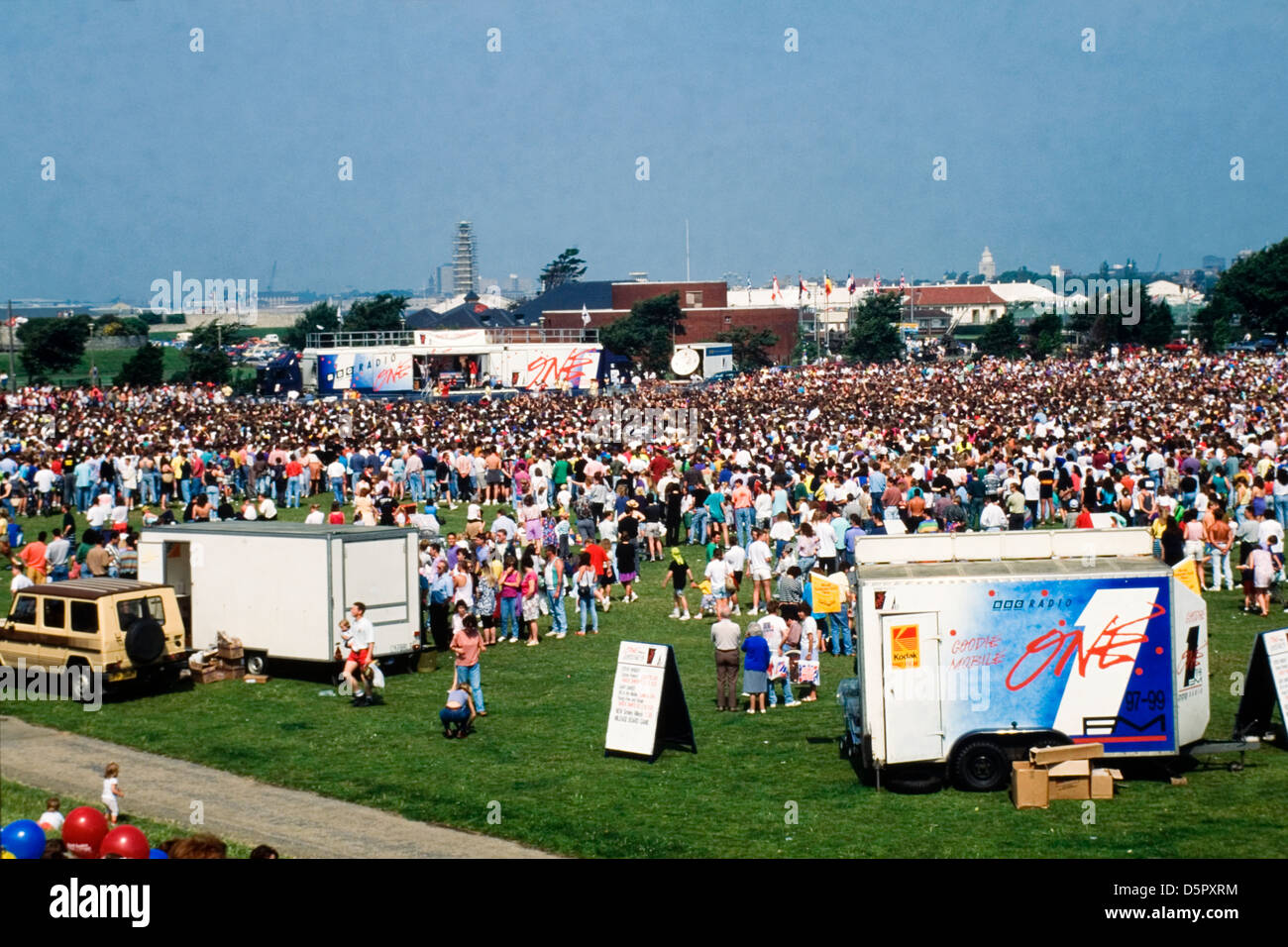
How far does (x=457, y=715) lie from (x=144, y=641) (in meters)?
4.61

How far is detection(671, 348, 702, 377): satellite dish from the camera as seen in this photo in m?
90.8

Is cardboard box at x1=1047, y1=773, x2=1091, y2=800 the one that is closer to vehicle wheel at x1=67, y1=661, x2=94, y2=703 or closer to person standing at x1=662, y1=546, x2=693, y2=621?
person standing at x1=662, y1=546, x2=693, y2=621

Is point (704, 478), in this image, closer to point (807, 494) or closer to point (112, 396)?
point (807, 494)

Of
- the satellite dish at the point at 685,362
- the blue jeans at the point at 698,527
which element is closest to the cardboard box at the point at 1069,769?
the blue jeans at the point at 698,527

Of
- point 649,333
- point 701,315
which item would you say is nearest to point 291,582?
point 649,333

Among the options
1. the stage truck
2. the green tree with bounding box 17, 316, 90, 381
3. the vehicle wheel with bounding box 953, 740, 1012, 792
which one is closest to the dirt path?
the vehicle wheel with bounding box 953, 740, 1012, 792

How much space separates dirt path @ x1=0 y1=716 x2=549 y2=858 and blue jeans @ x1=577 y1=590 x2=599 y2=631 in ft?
25.6

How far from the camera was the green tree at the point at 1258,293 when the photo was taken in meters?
121

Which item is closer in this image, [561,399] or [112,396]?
[561,399]

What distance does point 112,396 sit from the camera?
6856cm

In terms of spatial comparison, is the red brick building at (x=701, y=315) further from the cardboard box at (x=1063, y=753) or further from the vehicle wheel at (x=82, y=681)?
the cardboard box at (x=1063, y=753)

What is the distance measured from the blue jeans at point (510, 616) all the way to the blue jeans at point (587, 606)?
3.25 ft

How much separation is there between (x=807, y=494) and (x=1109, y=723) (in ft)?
50.6
